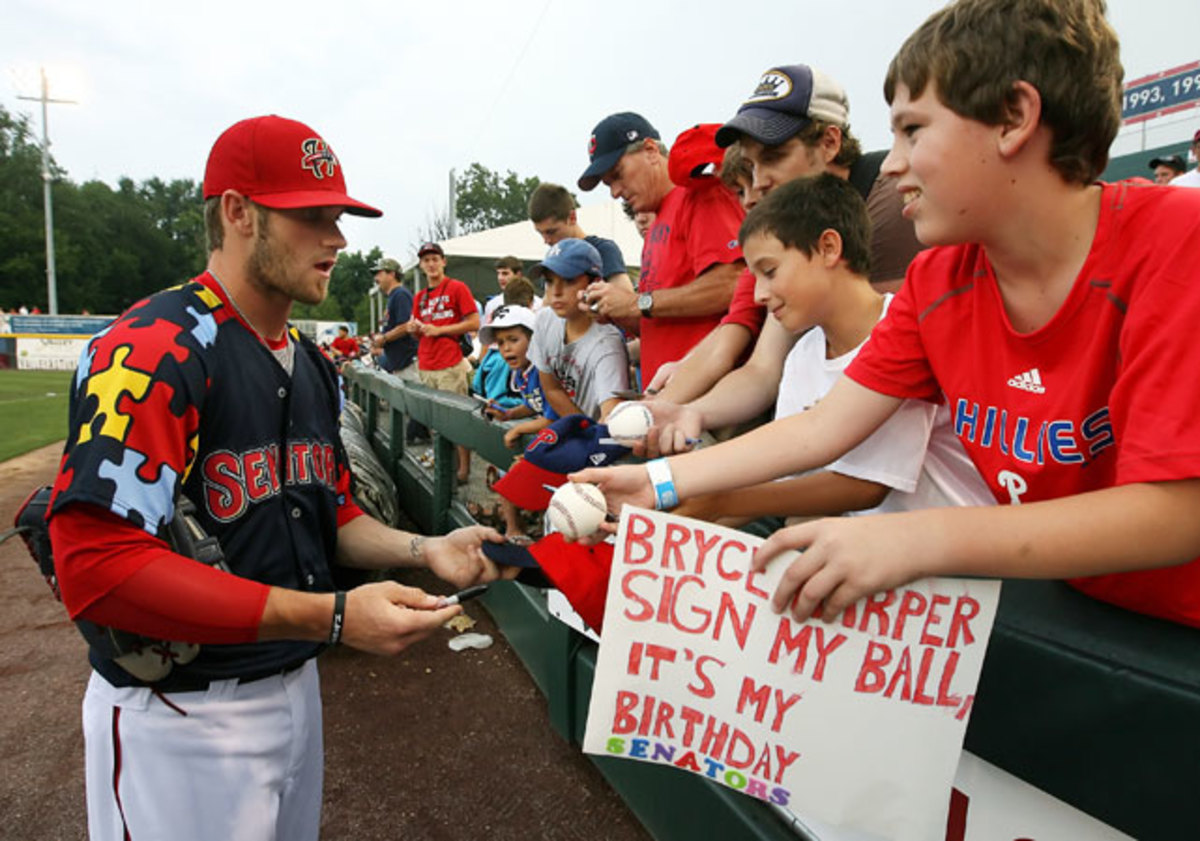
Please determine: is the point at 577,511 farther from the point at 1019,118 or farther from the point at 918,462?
the point at 1019,118

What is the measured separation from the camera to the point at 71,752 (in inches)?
131

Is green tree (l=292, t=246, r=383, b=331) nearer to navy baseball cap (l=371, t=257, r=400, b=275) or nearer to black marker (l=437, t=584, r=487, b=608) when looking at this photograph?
navy baseball cap (l=371, t=257, r=400, b=275)

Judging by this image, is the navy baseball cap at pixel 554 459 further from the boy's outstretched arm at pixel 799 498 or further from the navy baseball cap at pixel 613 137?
the navy baseball cap at pixel 613 137

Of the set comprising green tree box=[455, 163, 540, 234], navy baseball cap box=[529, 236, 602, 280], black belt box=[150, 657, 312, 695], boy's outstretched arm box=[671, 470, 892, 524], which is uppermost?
green tree box=[455, 163, 540, 234]

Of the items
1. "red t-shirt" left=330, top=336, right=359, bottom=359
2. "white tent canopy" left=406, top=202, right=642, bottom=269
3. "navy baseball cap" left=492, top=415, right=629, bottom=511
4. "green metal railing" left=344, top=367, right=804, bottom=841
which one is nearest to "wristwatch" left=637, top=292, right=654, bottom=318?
"green metal railing" left=344, top=367, right=804, bottom=841

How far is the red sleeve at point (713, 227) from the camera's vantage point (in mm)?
3082

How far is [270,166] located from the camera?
5.82ft

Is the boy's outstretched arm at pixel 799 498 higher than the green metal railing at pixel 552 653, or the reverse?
the boy's outstretched arm at pixel 799 498

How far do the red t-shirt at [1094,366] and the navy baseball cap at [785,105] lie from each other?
1.24 m

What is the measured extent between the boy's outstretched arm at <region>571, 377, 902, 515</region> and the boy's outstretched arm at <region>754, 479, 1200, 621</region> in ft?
1.18

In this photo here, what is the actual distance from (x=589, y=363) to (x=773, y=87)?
1.87 metres

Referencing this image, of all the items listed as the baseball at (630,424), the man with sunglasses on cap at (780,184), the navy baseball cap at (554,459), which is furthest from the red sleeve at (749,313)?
the baseball at (630,424)

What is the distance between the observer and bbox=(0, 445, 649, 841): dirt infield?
2.83 meters

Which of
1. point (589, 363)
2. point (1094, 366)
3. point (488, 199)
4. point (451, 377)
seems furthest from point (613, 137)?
point (488, 199)
